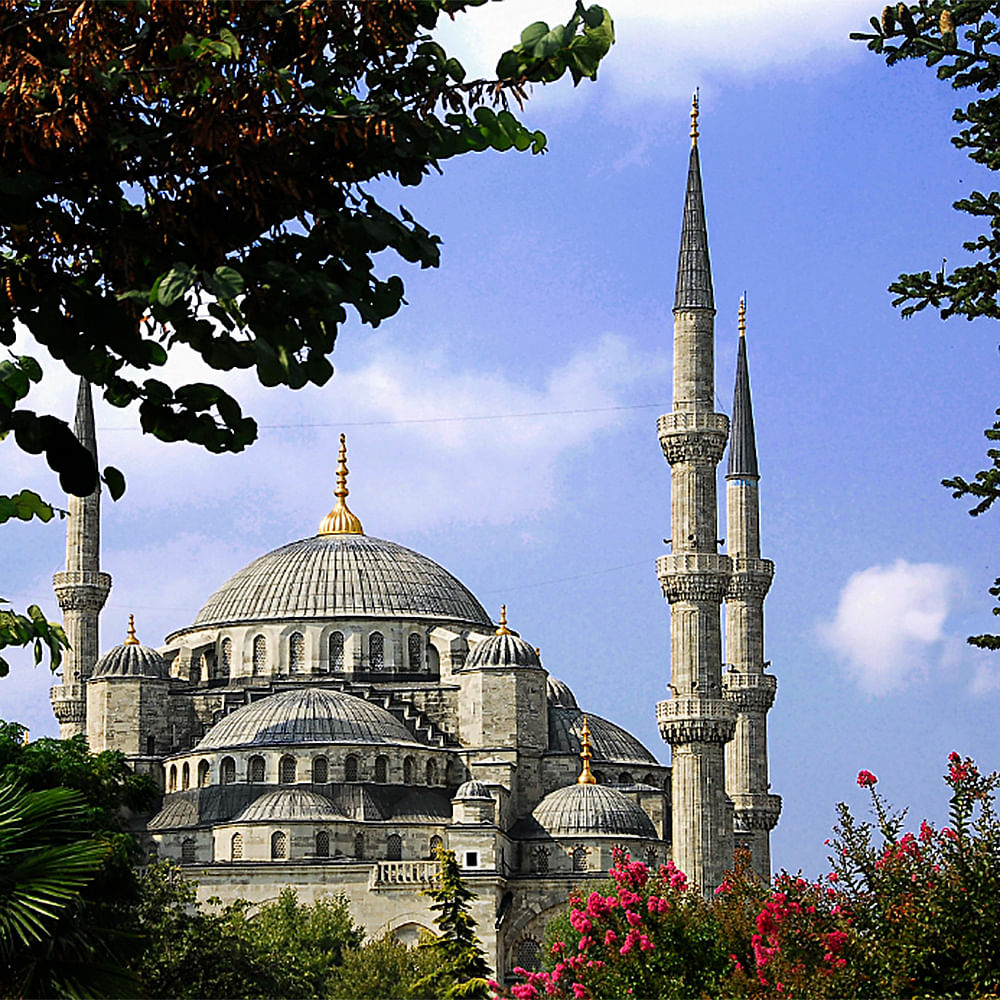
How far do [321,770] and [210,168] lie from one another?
42124 mm

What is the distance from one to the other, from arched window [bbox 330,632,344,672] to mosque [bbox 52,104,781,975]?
0.04 m

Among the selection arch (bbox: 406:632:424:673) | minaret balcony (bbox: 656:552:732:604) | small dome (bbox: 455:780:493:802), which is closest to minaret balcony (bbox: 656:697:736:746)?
minaret balcony (bbox: 656:552:732:604)

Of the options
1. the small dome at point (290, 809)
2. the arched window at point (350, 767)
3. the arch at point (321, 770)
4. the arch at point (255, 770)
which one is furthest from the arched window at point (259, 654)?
the small dome at point (290, 809)

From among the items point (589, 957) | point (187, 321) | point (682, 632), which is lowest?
point (589, 957)

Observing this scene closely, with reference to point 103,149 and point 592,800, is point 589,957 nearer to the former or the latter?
point 103,149

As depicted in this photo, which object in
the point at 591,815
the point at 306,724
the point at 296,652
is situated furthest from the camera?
the point at 296,652

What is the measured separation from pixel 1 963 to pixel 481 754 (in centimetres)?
4113

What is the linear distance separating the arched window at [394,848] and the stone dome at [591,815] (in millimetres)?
3382

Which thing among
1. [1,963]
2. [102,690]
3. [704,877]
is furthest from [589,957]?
[102,690]

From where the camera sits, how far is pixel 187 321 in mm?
5719

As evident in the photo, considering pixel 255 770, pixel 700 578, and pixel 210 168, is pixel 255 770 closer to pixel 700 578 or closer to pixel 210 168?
pixel 700 578

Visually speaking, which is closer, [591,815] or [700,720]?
[700,720]

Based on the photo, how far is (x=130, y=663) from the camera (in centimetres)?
5184

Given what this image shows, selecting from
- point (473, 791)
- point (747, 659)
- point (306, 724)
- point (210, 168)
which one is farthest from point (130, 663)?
point (210, 168)
